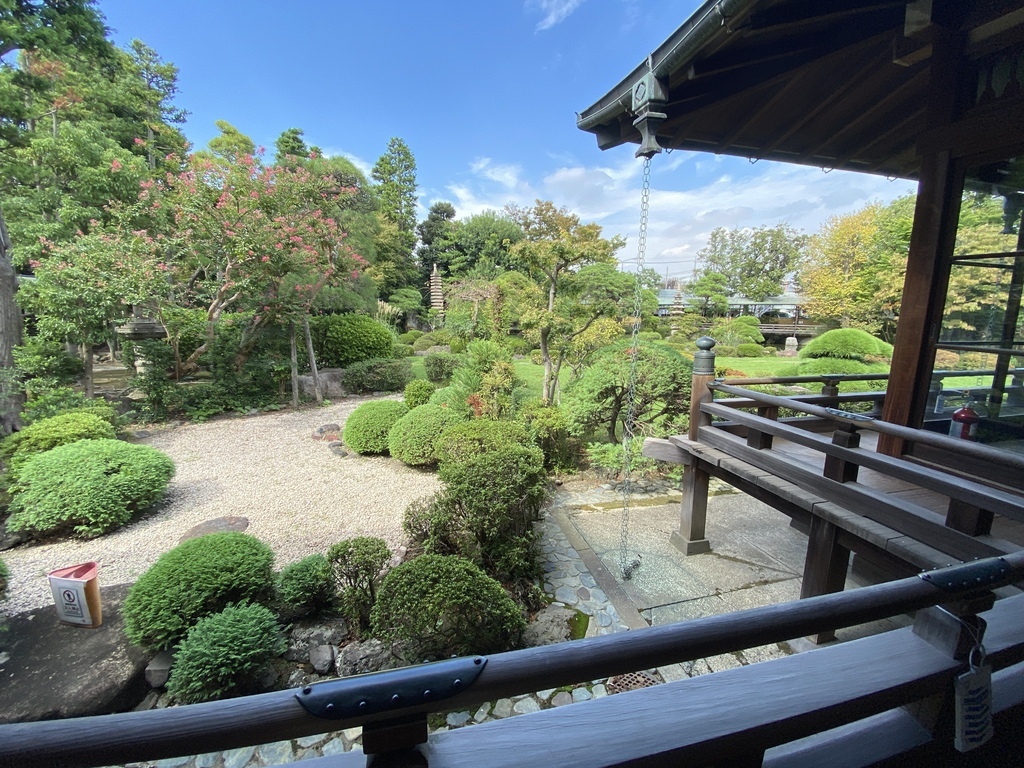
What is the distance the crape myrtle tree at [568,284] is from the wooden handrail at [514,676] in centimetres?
543

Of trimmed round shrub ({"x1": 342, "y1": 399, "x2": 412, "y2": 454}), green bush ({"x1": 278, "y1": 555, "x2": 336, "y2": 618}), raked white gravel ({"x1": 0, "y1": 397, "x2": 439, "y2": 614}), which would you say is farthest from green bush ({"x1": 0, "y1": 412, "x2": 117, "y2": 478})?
green bush ({"x1": 278, "y1": 555, "x2": 336, "y2": 618})

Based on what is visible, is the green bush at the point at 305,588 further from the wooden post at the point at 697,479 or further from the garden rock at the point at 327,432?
the garden rock at the point at 327,432

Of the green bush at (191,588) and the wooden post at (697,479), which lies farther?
the wooden post at (697,479)

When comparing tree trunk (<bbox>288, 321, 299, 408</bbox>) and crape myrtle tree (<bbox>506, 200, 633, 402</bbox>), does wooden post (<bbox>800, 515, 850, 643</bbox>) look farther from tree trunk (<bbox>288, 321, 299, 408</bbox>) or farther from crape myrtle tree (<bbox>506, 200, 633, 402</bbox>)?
tree trunk (<bbox>288, 321, 299, 408</bbox>)

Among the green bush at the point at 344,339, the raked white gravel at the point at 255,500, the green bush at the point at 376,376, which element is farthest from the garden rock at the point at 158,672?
the green bush at the point at 344,339

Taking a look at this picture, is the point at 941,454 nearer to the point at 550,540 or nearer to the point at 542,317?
the point at 550,540

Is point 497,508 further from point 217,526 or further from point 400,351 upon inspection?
point 400,351

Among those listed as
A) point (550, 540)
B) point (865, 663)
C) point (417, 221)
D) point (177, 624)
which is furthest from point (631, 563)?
point (417, 221)

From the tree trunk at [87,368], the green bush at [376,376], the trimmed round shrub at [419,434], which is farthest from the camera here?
the green bush at [376,376]

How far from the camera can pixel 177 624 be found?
223 cm

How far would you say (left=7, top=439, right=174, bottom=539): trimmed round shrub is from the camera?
3.49 m

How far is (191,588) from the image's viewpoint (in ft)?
7.59

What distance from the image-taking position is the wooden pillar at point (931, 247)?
2.10 metres

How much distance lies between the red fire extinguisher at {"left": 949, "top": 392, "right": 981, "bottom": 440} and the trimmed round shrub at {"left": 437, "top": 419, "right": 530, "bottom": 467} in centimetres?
299
